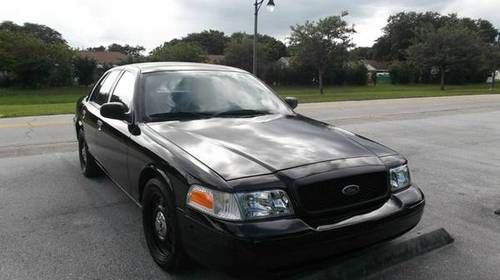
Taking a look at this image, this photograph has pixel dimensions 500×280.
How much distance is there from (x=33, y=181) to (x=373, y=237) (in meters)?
4.80

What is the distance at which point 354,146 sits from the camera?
359 cm

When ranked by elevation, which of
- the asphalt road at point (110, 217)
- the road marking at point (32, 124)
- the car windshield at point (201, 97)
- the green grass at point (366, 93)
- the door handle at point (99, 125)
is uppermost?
the car windshield at point (201, 97)

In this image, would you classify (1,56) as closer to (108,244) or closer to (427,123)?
(427,123)

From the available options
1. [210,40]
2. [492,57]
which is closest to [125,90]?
[492,57]

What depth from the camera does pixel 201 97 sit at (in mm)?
4492

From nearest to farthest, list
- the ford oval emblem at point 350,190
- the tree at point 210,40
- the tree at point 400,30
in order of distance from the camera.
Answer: the ford oval emblem at point 350,190
the tree at point 400,30
the tree at point 210,40

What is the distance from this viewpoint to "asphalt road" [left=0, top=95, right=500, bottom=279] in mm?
3662

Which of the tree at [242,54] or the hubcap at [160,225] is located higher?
the tree at [242,54]

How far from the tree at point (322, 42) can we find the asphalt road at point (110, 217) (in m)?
39.6

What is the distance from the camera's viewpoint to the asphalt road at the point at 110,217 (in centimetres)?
366

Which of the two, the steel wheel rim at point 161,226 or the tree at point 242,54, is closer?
the steel wheel rim at point 161,226

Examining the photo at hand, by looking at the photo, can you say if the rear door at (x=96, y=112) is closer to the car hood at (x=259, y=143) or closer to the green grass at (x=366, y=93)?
the car hood at (x=259, y=143)

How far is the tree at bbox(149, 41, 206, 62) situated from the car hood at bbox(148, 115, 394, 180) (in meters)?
51.3

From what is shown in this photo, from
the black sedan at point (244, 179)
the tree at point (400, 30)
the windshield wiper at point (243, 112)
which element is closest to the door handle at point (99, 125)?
the black sedan at point (244, 179)
